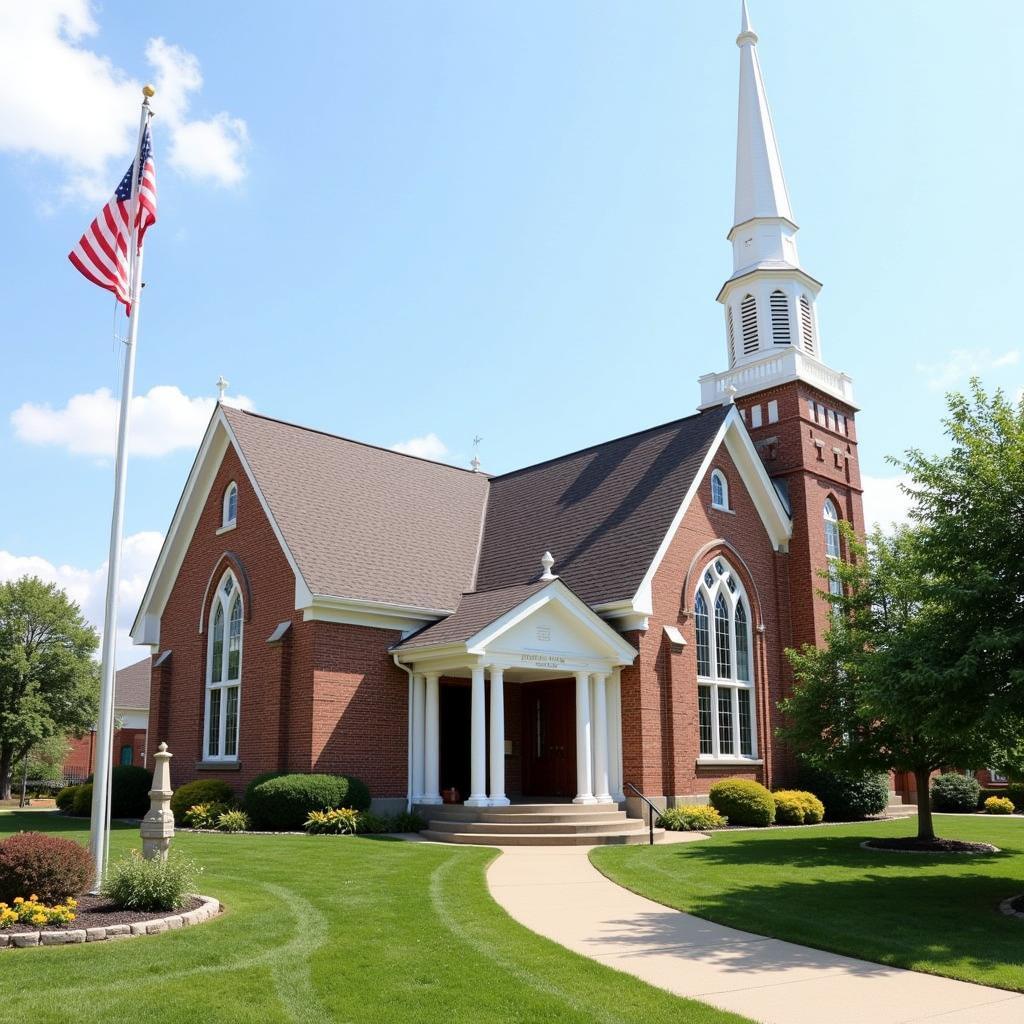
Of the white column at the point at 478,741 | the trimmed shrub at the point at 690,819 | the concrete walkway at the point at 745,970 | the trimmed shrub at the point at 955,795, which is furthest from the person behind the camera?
the trimmed shrub at the point at 955,795

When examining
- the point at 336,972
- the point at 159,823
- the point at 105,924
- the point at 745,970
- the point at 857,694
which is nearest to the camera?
the point at 336,972

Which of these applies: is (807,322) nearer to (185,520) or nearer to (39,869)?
(185,520)

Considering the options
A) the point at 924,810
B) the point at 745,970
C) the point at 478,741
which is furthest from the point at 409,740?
the point at 745,970

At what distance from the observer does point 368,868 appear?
1459cm

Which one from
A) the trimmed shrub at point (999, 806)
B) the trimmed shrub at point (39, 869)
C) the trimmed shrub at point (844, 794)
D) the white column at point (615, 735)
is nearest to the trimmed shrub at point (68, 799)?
the white column at point (615, 735)

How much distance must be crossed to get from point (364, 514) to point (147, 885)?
16626mm

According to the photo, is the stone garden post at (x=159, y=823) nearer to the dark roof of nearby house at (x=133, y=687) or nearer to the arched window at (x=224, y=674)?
the arched window at (x=224, y=674)

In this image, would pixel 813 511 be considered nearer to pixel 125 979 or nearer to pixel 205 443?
pixel 205 443

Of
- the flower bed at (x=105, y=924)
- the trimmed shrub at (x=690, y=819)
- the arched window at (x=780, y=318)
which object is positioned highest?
the arched window at (x=780, y=318)

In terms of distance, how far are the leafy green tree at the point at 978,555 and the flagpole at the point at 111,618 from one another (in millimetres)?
9714

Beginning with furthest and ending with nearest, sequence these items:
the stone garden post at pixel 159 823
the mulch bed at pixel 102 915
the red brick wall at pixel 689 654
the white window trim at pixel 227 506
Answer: the white window trim at pixel 227 506 → the red brick wall at pixel 689 654 → the stone garden post at pixel 159 823 → the mulch bed at pixel 102 915

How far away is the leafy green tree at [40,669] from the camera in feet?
154

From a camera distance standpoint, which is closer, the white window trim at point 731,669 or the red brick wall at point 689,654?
the red brick wall at point 689,654

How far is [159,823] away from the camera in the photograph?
11.6 metres
